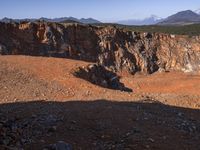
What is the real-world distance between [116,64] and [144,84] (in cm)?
563

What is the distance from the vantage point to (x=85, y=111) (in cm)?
1531

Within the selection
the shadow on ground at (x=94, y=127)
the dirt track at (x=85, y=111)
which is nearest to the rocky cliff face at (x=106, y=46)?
the dirt track at (x=85, y=111)

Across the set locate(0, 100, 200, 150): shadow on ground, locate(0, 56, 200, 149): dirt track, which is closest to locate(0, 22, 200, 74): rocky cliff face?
locate(0, 56, 200, 149): dirt track

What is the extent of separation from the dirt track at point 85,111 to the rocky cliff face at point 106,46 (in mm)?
10339

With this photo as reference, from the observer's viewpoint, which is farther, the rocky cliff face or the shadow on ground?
the rocky cliff face

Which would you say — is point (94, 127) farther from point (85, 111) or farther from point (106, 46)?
point (106, 46)

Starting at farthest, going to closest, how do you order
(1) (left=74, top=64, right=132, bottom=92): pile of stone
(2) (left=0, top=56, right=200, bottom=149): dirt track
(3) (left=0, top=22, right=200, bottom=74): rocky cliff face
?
1. (3) (left=0, top=22, right=200, bottom=74): rocky cliff face
2. (1) (left=74, top=64, right=132, bottom=92): pile of stone
3. (2) (left=0, top=56, right=200, bottom=149): dirt track

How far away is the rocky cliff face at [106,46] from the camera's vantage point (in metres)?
36.8

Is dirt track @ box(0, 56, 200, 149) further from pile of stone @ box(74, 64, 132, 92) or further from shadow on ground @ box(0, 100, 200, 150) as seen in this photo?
pile of stone @ box(74, 64, 132, 92)

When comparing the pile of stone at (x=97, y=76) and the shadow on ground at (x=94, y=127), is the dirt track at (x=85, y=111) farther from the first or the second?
the pile of stone at (x=97, y=76)

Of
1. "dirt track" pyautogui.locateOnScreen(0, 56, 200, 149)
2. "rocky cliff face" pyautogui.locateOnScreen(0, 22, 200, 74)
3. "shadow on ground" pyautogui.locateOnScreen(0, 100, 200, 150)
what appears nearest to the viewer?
"shadow on ground" pyautogui.locateOnScreen(0, 100, 200, 150)

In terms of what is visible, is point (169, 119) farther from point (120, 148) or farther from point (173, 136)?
point (120, 148)

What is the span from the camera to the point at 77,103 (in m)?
17.7

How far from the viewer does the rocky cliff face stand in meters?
36.8
